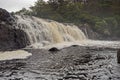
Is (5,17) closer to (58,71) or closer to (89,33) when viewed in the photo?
(58,71)

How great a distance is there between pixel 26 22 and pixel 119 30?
84.6 ft

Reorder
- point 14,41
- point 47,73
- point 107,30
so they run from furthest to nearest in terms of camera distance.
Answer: point 107,30, point 14,41, point 47,73

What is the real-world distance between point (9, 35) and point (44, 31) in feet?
25.3

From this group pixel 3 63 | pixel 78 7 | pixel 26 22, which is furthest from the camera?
pixel 78 7

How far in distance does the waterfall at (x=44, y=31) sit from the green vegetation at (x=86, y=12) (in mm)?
9181

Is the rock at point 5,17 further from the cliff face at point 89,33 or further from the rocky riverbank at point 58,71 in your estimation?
the cliff face at point 89,33

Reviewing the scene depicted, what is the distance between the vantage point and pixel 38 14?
186 ft

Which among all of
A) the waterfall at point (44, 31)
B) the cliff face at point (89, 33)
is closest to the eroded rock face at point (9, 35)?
the waterfall at point (44, 31)

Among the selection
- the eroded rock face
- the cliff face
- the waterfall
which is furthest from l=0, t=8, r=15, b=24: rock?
the cliff face

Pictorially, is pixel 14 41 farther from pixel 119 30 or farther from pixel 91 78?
pixel 119 30

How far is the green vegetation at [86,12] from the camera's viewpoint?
49.4m

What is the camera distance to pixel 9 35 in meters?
24.5

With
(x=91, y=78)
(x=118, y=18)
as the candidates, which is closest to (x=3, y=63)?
(x=91, y=78)

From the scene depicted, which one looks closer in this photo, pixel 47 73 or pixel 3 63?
pixel 47 73
